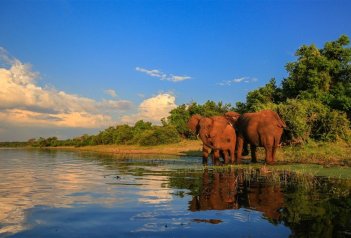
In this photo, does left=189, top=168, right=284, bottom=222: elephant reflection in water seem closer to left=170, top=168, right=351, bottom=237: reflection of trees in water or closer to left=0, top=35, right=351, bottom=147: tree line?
left=170, top=168, right=351, bottom=237: reflection of trees in water

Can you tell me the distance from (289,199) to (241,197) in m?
1.24

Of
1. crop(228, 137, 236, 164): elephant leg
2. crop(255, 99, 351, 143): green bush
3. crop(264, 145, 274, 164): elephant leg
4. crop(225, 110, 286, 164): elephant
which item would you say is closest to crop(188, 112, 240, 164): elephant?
crop(228, 137, 236, 164): elephant leg

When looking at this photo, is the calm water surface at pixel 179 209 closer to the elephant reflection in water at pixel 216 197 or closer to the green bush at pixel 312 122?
the elephant reflection in water at pixel 216 197

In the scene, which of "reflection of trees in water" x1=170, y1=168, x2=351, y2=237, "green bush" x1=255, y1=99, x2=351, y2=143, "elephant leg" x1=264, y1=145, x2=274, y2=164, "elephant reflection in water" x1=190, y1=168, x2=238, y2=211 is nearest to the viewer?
"reflection of trees in water" x1=170, y1=168, x2=351, y2=237

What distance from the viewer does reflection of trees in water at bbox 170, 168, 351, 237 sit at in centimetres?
726

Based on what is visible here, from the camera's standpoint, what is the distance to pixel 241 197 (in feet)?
34.2

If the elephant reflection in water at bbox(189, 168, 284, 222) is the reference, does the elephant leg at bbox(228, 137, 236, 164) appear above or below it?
above

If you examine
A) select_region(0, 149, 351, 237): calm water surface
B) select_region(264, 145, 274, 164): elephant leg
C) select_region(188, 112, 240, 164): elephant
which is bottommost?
select_region(0, 149, 351, 237): calm water surface

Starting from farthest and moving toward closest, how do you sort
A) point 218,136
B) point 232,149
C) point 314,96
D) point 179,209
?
point 314,96, point 232,149, point 218,136, point 179,209

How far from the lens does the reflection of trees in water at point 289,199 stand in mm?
7265

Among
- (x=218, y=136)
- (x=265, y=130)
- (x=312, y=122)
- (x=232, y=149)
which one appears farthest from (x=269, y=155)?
(x=312, y=122)

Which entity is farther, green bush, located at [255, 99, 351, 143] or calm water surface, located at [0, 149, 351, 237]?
green bush, located at [255, 99, 351, 143]

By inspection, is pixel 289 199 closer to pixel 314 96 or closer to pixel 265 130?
pixel 265 130

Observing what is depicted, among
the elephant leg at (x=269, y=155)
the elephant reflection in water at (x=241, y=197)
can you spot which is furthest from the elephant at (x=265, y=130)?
the elephant reflection in water at (x=241, y=197)
